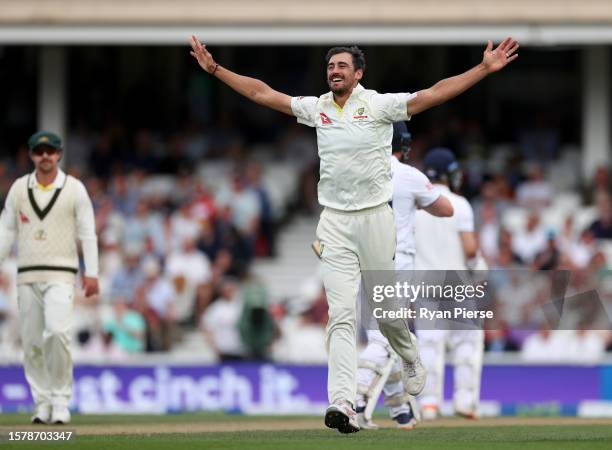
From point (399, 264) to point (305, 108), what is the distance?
1.93 metres

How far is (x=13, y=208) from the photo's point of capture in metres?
12.3

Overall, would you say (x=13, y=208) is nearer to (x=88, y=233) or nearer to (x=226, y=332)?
(x=88, y=233)

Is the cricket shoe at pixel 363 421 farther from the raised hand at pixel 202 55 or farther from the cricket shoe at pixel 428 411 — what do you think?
the raised hand at pixel 202 55

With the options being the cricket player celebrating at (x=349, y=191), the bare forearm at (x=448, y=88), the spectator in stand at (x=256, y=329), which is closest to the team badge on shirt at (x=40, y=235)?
the cricket player celebrating at (x=349, y=191)

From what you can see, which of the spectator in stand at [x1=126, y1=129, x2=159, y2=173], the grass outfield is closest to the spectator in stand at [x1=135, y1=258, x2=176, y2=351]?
the spectator in stand at [x1=126, y1=129, x2=159, y2=173]

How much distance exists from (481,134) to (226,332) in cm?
626

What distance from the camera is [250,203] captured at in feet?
71.1

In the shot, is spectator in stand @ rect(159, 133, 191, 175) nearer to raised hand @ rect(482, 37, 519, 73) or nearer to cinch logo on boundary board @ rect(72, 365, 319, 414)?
cinch logo on boundary board @ rect(72, 365, 319, 414)

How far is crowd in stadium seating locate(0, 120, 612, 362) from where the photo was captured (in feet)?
61.8

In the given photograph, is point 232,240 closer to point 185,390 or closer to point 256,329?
point 256,329

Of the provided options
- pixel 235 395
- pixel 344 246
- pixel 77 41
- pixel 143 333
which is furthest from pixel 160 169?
pixel 344 246

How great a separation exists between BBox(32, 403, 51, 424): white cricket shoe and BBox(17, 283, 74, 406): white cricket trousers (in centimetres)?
4

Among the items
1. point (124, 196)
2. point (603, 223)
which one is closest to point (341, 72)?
point (603, 223)

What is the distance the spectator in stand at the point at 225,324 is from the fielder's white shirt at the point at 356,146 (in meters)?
8.91
